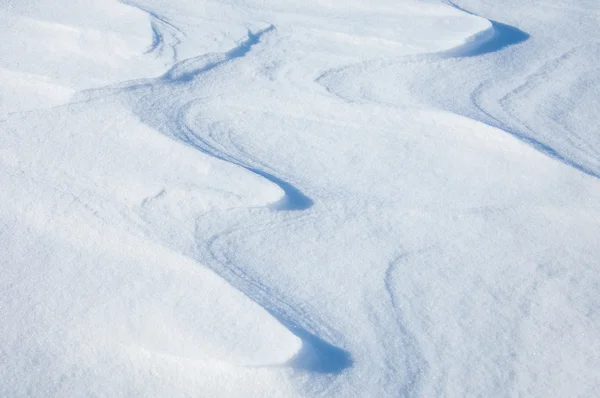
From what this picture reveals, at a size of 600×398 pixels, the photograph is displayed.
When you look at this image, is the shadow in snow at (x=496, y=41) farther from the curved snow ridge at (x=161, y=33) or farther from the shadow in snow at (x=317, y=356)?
the shadow in snow at (x=317, y=356)

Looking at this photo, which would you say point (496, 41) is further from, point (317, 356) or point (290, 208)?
point (317, 356)

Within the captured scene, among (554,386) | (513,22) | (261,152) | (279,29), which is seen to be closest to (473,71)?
(513,22)

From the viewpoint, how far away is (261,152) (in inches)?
40.3

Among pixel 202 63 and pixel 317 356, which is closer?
pixel 317 356

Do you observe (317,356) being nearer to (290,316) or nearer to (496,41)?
(290,316)

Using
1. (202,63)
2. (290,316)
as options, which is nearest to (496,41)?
(202,63)

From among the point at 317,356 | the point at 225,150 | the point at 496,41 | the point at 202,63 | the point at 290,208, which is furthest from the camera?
the point at 496,41

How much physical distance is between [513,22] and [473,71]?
0.31 m

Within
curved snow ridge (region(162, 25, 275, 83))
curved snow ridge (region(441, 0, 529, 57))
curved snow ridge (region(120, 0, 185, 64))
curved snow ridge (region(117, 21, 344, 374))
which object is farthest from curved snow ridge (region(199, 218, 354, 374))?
curved snow ridge (region(441, 0, 529, 57))

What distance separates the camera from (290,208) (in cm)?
91

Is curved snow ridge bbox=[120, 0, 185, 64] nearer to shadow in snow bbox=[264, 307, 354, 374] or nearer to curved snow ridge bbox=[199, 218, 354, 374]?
curved snow ridge bbox=[199, 218, 354, 374]

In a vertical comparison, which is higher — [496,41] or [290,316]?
[496,41]

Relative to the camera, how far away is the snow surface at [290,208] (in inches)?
27.5

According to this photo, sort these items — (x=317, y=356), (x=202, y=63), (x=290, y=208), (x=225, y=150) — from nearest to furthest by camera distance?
(x=317, y=356)
(x=290, y=208)
(x=225, y=150)
(x=202, y=63)
